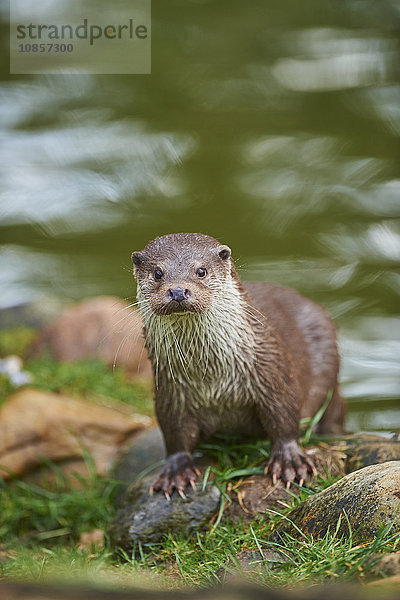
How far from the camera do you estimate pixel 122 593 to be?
46.4 inches

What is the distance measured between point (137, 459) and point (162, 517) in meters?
0.86

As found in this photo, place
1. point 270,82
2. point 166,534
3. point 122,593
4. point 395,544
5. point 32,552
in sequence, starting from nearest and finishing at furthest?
point 122,593, point 395,544, point 166,534, point 32,552, point 270,82

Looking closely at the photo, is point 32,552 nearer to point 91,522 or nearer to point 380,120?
point 91,522

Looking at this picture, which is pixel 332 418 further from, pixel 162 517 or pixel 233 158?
pixel 233 158

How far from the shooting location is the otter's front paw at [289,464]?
3.01 meters

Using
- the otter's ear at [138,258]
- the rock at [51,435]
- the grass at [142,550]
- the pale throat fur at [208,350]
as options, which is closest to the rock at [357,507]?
the grass at [142,550]

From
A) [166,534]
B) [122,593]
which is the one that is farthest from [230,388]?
[122,593]

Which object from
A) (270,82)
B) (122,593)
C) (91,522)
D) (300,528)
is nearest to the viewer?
(122,593)

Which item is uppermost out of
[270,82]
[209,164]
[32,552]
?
[270,82]

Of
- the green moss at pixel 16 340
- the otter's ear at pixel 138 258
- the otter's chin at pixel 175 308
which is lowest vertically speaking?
the green moss at pixel 16 340

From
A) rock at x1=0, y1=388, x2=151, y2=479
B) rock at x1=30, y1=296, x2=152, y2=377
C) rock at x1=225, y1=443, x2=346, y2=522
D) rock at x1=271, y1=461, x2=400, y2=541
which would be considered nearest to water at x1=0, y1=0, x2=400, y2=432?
rock at x1=30, y1=296, x2=152, y2=377

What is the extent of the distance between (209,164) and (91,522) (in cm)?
375

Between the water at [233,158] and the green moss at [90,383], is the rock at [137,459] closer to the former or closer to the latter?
the green moss at [90,383]

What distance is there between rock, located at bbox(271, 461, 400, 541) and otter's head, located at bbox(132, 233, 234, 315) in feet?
2.49
